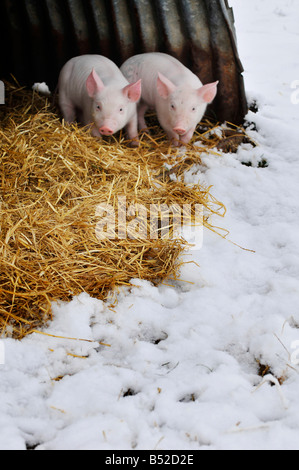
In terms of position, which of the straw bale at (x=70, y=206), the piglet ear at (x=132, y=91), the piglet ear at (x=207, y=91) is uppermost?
the piglet ear at (x=132, y=91)

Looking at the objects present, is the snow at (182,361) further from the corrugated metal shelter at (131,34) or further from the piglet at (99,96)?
the corrugated metal shelter at (131,34)

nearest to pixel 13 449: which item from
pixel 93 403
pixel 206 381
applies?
pixel 93 403

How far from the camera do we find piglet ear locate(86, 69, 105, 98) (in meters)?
3.37

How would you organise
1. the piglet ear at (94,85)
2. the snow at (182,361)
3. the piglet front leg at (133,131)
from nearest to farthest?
the snow at (182,361)
the piglet ear at (94,85)
the piglet front leg at (133,131)

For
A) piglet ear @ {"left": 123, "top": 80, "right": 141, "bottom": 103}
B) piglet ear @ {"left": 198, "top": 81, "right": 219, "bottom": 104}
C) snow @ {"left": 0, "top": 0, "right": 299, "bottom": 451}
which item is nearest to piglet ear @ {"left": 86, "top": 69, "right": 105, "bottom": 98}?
piglet ear @ {"left": 123, "top": 80, "right": 141, "bottom": 103}

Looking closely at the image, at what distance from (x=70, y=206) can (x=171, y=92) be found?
1334 mm

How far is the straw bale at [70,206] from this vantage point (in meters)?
2.32

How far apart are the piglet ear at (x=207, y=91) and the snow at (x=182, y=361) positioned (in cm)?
101

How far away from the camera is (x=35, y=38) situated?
14.5 ft

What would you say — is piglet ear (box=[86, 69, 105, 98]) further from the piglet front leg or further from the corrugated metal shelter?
the corrugated metal shelter

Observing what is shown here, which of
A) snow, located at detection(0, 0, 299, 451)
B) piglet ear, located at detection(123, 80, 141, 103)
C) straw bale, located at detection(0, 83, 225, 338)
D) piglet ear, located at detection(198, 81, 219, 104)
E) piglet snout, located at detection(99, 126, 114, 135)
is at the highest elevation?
piglet ear, located at detection(123, 80, 141, 103)

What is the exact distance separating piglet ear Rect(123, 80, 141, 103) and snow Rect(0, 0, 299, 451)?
1.15 metres
